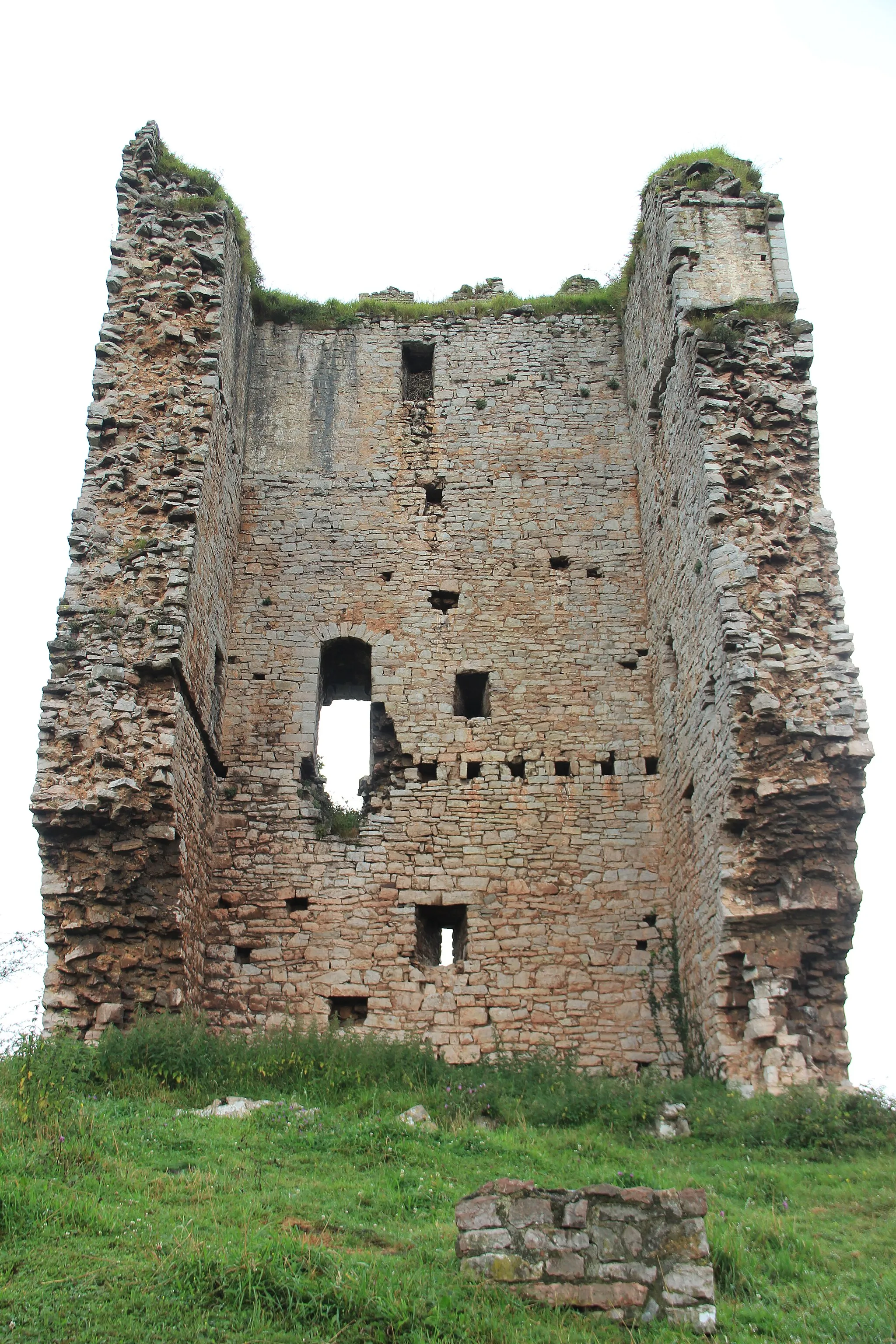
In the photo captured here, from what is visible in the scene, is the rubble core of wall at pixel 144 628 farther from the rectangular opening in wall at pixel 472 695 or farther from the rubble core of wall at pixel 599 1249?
the rubble core of wall at pixel 599 1249

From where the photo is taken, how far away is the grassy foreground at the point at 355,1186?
494 cm

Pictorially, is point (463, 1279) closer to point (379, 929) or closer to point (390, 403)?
point (379, 929)

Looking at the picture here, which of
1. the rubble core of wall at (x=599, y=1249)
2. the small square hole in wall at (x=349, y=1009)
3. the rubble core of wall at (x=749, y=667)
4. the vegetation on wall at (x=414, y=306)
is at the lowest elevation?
the rubble core of wall at (x=599, y=1249)

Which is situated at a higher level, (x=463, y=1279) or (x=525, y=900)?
(x=525, y=900)

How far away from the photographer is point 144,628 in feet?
34.6

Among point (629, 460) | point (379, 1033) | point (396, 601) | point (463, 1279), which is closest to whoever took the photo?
point (463, 1279)

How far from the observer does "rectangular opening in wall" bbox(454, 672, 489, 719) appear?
12688 millimetres

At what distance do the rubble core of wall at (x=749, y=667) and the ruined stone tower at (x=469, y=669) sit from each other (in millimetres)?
36

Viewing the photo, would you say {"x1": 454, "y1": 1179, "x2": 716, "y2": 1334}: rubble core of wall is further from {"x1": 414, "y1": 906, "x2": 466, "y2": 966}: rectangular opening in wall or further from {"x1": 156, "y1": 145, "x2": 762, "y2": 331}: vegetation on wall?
{"x1": 156, "y1": 145, "x2": 762, "y2": 331}: vegetation on wall

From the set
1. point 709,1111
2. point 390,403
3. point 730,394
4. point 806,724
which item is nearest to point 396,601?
point 390,403

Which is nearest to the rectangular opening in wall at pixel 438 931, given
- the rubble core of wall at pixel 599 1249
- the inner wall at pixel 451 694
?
the inner wall at pixel 451 694

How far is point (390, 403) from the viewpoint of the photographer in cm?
1448

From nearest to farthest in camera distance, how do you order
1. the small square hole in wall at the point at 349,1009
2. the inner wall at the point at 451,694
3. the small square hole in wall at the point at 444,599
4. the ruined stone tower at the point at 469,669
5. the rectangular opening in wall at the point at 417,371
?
1. the ruined stone tower at the point at 469,669
2. the small square hole in wall at the point at 349,1009
3. the inner wall at the point at 451,694
4. the small square hole in wall at the point at 444,599
5. the rectangular opening in wall at the point at 417,371

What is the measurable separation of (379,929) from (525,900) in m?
1.47
